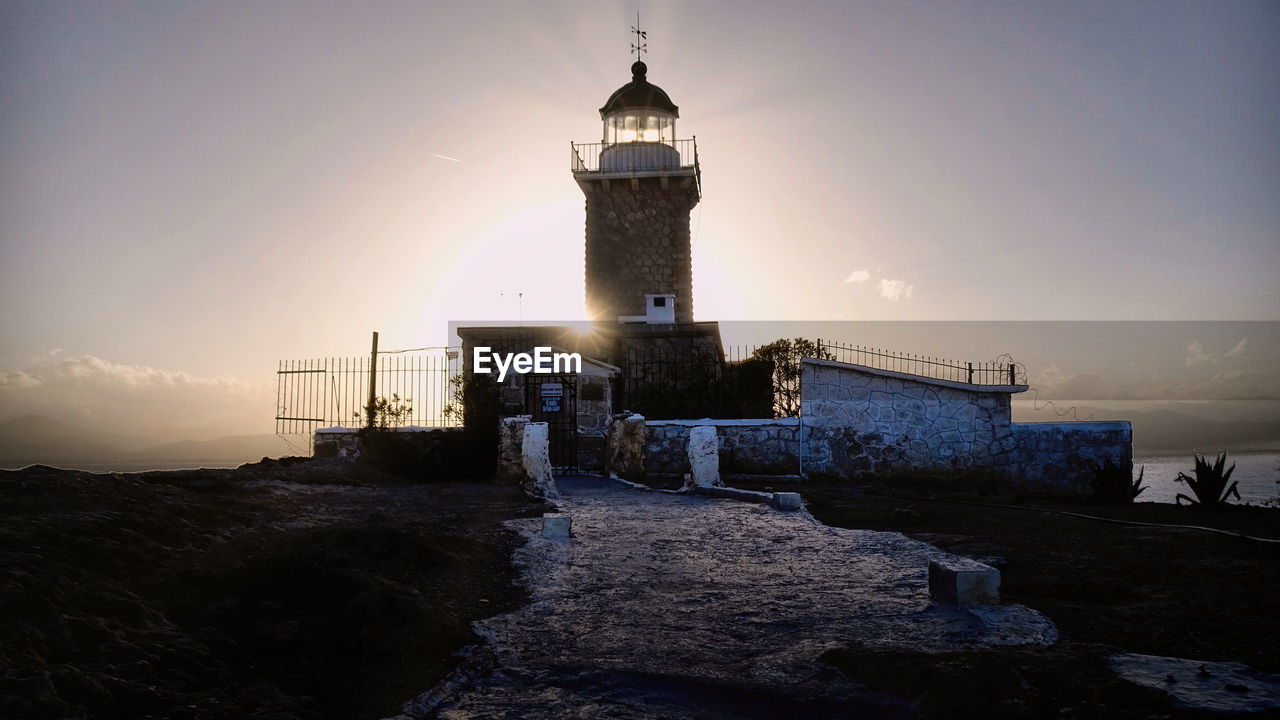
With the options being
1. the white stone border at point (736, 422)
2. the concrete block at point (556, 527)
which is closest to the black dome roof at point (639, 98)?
the white stone border at point (736, 422)

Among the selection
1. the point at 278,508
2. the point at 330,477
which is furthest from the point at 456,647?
the point at 330,477

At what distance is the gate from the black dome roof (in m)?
10.4

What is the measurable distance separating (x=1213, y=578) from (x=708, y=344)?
51.3ft

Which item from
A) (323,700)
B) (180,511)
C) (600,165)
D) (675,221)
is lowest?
(323,700)

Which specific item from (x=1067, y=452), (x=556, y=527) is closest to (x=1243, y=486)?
(x=1067, y=452)

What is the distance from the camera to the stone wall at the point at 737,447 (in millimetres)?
15203

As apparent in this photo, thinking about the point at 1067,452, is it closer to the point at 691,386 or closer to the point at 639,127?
the point at 691,386

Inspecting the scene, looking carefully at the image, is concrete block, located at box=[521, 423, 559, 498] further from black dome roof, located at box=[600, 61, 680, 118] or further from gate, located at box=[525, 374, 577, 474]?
black dome roof, located at box=[600, 61, 680, 118]

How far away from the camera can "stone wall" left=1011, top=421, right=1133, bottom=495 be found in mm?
15195

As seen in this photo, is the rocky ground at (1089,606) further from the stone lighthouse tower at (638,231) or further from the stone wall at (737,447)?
the stone lighthouse tower at (638,231)

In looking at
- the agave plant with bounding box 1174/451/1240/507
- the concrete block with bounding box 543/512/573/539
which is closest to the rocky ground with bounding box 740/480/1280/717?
the agave plant with bounding box 1174/451/1240/507

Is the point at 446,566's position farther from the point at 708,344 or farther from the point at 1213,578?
the point at 708,344

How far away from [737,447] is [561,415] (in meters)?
4.02

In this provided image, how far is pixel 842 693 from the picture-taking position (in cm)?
345
